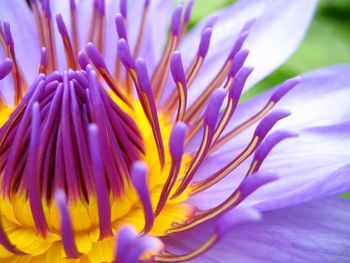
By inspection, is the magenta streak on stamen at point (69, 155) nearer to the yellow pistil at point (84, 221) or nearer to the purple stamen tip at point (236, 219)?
the yellow pistil at point (84, 221)

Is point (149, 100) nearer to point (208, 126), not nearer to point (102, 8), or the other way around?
point (208, 126)

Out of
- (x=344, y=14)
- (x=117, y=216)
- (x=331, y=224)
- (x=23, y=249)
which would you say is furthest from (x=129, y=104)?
(x=344, y=14)

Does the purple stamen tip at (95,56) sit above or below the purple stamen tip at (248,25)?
below

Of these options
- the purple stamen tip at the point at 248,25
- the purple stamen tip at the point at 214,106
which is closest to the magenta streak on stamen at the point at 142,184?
the purple stamen tip at the point at 214,106

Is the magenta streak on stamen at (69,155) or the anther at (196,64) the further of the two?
the anther at (196,64)

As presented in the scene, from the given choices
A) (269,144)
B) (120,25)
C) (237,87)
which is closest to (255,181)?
(269,144)

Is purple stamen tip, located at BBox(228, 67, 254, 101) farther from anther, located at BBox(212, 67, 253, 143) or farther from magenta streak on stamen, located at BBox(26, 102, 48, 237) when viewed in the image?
magenta streak on stamen, located at BBox(26, 102, 48, 237)

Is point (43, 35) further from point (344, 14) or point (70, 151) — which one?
point (344, 14)
